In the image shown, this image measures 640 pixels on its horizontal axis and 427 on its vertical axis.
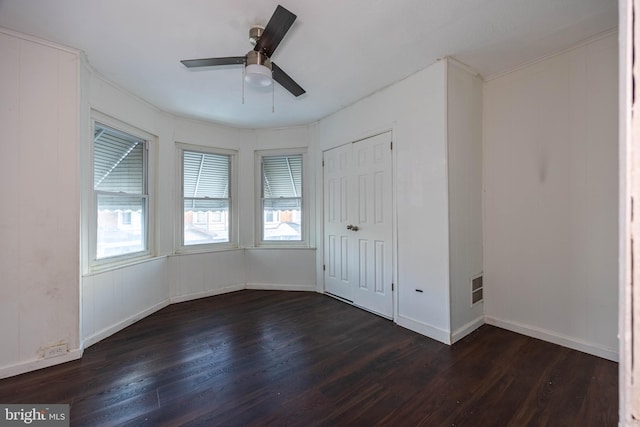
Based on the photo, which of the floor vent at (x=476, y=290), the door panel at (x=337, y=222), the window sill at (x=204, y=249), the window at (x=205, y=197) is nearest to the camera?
the floor vent at (x=476, y=290)

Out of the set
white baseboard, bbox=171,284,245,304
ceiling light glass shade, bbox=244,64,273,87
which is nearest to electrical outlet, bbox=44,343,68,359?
white baseboard, bbox=171,284,245,304

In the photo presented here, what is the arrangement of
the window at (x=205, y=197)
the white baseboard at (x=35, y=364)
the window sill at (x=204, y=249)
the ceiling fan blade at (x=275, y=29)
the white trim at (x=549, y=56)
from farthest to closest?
the window at (x=205, y=197) < the window sill at (x=204, y=249) < the white trim at (x=549, y=56) < the white baseboard at (x=35, y=364) < the ceiling fan blade at (x=275, y=29)

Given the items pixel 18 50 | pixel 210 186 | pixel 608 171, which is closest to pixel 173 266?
pixel 210 186

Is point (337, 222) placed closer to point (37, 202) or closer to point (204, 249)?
point (204, 249)

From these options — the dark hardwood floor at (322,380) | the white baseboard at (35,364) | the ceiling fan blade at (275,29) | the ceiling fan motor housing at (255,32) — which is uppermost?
the ceiling fan motor housing at (255,32)

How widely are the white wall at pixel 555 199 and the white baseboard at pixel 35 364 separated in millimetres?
3798

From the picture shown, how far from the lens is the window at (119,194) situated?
108 inches

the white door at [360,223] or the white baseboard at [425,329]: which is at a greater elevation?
the white door at [360,223]

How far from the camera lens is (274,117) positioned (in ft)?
12.3

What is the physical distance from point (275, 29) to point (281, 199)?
2764mm

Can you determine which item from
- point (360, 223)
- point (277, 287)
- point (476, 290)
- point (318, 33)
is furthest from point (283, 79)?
point (277, 287)

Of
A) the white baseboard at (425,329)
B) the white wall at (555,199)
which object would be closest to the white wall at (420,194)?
the white baseboard at (425,329)

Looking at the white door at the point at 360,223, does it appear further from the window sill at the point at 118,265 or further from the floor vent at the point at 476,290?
the window sill at the point at 118,265

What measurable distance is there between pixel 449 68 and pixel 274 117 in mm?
2213
